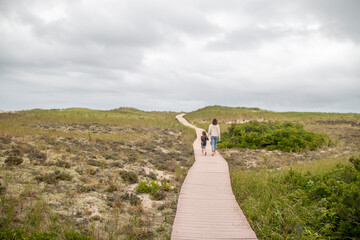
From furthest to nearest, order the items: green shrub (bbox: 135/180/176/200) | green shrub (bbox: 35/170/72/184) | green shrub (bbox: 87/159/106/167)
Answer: green shrub (bbox: 87/159/106/167), green shrub (bbox: 135/180/176/200), green shrub (bbox: 35/170/72/184)

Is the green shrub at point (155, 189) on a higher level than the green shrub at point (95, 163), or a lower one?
lower

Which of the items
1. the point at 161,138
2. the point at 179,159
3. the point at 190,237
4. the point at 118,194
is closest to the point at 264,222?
the point at 190,237

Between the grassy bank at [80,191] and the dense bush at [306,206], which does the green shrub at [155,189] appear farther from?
the dense bush at [306,206]

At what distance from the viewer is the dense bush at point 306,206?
5.40m

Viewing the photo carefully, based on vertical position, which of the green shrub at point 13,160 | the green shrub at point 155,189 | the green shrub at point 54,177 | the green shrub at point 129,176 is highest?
the green shrub at point 13,160

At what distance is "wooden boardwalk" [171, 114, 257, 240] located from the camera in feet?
18.5

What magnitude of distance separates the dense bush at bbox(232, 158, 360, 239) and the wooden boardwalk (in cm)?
48

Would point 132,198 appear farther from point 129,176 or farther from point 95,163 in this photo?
point 95,163

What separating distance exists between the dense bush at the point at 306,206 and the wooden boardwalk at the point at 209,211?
0.48 metres

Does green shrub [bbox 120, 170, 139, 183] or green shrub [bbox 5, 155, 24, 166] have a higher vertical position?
green shrub [bbox 5, 155, 24, 166]

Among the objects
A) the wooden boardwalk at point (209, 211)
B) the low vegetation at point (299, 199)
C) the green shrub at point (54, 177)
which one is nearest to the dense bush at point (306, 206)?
the low vegetation at point (299, 199)

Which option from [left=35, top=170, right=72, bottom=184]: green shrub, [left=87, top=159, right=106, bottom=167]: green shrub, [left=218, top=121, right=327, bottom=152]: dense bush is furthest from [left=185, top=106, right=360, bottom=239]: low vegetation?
[left=35, top=170, right=72, bottom=184]: green shrub

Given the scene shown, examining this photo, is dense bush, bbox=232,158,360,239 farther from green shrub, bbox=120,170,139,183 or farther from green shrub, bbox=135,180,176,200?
green shrub, bbox=120,170,139,183

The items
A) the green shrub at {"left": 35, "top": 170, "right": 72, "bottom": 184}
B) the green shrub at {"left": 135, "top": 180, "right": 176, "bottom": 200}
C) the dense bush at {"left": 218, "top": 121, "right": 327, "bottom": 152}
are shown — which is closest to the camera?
the green shrub at {"left": 35, "top": 170, "right": 72, "bottom": 184}
